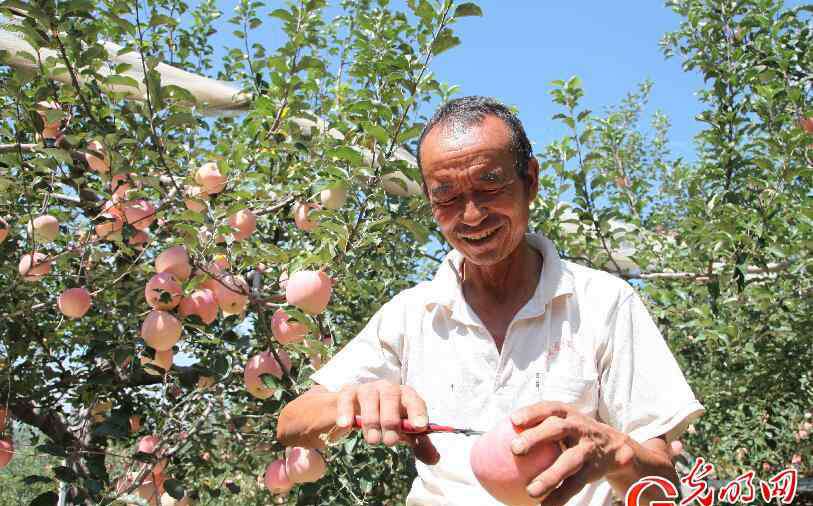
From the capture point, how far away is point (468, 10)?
2.03 m

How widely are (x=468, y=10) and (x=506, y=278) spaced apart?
102 cm

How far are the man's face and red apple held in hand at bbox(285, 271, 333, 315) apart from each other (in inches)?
29.6

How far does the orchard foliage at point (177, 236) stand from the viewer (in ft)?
6.67

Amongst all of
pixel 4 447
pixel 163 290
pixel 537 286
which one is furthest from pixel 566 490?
pixel 4 447

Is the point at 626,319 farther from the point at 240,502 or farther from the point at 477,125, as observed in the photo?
the point at 240,502

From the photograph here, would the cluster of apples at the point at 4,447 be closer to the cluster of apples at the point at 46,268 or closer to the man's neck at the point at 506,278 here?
the cluster of apples at the point at 46,268

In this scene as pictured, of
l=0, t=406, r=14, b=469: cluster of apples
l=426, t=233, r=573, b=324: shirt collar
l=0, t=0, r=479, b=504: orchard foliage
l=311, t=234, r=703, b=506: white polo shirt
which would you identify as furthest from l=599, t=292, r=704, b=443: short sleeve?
l=0, t=406, r=14, b=469: cluster of apples

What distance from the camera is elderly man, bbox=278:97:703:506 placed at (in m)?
1.11

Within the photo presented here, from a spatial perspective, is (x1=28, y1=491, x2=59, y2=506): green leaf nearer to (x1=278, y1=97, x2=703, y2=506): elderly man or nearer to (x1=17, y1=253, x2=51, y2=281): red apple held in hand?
(x1=17, y1=253, x2=51, y2=281): red apple held in hand

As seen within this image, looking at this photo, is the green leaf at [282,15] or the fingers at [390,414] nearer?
the fingers at [390,414]

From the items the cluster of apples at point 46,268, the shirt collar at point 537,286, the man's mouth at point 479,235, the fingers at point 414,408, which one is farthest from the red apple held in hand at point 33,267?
the fingers at point 414,408

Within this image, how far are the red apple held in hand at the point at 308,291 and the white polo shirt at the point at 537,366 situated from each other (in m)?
0.62

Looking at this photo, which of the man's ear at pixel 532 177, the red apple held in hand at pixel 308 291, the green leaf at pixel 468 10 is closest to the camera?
the man's ear at pixel 532 177

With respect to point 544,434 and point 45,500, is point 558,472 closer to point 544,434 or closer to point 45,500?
point 544,434
